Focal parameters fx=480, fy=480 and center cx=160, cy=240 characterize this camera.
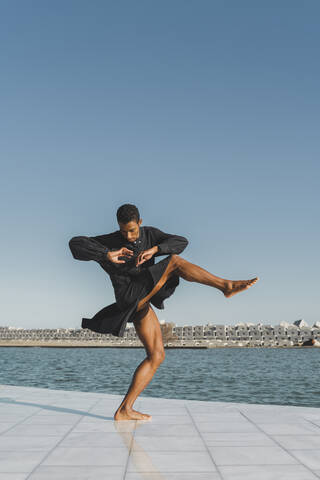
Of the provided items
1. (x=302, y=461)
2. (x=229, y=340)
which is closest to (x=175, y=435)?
(x=302, y=461)

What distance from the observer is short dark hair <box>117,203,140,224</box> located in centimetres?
518

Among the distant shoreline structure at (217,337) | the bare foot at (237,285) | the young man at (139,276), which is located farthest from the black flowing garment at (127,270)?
the distant shoreline structure at (217,337)

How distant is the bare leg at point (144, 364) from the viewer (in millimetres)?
5543

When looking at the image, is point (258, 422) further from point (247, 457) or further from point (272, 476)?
point (272, 476)

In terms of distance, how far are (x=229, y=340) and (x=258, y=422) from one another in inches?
6892

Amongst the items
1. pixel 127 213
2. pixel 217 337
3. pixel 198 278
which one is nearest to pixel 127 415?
pixel 198 278

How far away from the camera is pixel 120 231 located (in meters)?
5.50

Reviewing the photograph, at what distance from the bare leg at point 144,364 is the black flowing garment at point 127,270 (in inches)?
7.0

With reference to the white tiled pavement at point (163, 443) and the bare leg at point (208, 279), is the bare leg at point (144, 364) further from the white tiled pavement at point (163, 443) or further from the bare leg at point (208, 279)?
the bare leg at point (208, 279)

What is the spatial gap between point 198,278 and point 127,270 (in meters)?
0.82

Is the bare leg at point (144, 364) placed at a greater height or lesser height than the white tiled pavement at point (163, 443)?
greater

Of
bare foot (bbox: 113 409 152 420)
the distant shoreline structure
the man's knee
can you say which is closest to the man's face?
the man's knee

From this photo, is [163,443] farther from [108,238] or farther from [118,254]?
[108,238]

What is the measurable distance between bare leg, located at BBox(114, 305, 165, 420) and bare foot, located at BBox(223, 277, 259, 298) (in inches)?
44.1
